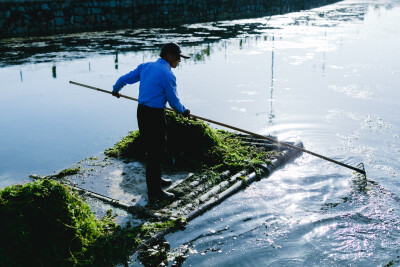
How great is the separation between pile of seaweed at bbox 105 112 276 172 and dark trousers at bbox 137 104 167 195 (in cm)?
108

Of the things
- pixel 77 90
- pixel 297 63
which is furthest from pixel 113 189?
pixel 297 63

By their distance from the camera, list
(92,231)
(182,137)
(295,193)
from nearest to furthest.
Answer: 1. (92,231)
2. (295,193)
3. (182,137)

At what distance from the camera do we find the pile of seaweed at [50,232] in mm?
3760

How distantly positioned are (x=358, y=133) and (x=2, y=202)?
7.23 m

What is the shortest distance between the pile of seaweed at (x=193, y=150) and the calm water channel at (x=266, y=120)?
55cm

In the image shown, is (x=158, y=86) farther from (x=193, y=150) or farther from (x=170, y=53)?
(x=193, y=150)

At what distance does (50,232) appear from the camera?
395 cm

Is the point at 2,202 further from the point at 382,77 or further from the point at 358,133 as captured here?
the point at 382,77

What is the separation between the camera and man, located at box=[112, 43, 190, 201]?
519cm

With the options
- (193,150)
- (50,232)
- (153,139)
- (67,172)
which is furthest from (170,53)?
(50,232)

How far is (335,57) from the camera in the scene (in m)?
16.5

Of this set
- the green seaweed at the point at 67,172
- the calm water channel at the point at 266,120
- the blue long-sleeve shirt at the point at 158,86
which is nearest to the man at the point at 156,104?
the blue long-sleeve shirt at the point at 158,86

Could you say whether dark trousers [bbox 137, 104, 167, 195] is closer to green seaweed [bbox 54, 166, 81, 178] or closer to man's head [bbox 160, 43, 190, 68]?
man's head [bbox 160, 43, 190, 68]

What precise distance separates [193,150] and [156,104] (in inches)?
68.6
